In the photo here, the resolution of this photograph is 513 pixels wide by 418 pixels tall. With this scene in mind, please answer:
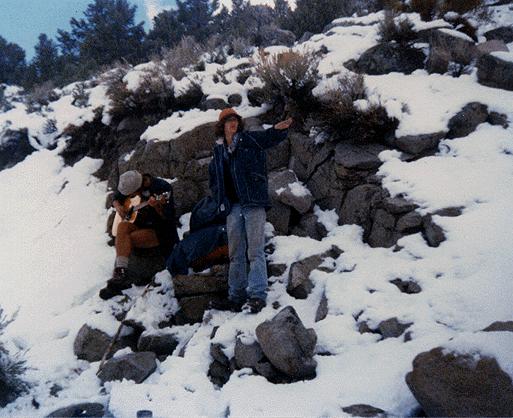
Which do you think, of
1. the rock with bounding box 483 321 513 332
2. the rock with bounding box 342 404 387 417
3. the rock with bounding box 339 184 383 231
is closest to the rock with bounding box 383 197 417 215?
A: the rock with bounding box 339 184 383 231

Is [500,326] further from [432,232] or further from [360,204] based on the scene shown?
[360,204]

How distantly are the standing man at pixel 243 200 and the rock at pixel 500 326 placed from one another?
2.09m

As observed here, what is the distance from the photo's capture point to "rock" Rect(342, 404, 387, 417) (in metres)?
→ 2.58

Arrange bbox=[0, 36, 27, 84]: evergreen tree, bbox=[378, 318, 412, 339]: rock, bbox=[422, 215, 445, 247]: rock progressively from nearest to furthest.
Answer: bbox=[378, 318, 412, 339]: rock → bbox=[422, 215, 445, 247]: rock → bbox=[0, 36, 27, 84]: evergreen tree

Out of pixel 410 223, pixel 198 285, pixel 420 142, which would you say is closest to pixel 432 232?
Result: pixel 410 223

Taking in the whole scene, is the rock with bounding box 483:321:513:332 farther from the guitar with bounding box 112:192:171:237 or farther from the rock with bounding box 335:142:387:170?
the guitar with bounding box 112:192:171:237

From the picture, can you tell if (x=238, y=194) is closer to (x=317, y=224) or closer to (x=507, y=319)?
(x=317, y=224)

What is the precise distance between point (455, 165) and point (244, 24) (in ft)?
40.1

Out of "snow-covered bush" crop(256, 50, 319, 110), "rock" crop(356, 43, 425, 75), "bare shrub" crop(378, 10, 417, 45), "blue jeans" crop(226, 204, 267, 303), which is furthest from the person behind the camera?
"bare shrub" crop(378, 10, 417, 45)

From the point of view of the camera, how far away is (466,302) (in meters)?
3.26

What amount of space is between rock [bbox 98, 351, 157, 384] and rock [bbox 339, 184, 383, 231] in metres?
2.75

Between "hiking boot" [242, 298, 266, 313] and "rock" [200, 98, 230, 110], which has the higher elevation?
"rock" [200, 98, 230, 110]

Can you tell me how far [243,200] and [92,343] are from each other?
226 cm

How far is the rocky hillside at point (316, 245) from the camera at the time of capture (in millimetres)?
3037
